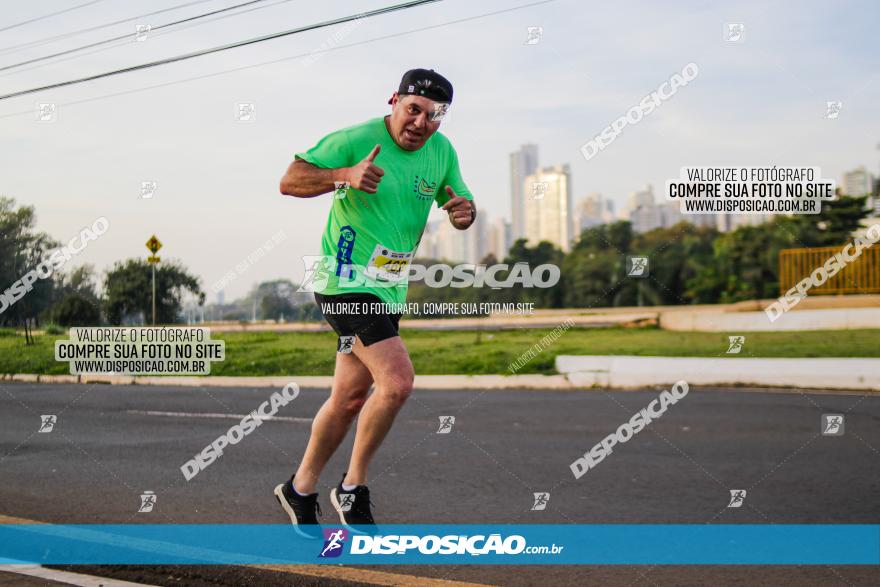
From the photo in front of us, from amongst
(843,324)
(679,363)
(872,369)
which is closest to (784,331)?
(843,324)

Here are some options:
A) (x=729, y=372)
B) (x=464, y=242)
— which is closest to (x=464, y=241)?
(x=464, y=242)

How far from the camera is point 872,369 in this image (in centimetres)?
1219

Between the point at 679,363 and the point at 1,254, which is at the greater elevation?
the point at 1,254

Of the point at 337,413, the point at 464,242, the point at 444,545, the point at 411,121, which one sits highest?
the point at 464,242

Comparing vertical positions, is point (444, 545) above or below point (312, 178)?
below

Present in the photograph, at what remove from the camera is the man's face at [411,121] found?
3742 millimetres

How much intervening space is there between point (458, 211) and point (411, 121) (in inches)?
18.0

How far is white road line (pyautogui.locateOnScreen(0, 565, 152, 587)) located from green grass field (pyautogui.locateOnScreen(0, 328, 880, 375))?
10.0 metres

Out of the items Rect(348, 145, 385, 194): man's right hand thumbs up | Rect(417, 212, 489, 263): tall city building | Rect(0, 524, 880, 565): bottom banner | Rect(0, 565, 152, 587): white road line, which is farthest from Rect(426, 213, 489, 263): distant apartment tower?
Rect(348, 145, 385, 194): man's right hand thumbs up

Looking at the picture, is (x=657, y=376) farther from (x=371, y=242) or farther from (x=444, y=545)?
(x=371, y=242)

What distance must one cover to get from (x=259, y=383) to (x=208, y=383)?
123cm

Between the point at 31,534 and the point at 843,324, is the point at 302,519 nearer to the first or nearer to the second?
the point at 31,534

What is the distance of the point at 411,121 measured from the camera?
12.4ft

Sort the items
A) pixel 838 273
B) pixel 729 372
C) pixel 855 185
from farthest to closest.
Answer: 1. pixel 855 185
2. pixel 838 273
3. pixel 729 372
